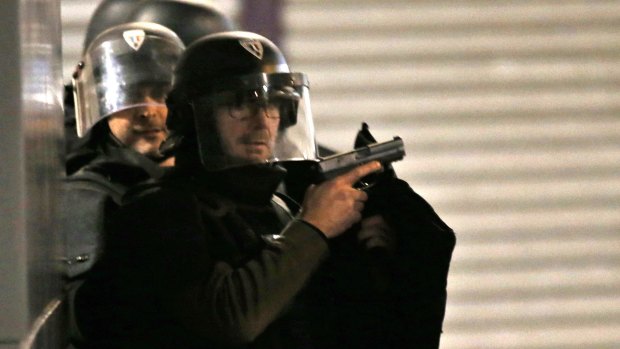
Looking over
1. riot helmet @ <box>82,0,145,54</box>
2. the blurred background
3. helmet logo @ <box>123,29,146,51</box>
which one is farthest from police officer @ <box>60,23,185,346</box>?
the blurred background

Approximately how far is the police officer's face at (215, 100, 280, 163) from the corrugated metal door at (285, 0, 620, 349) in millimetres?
2741

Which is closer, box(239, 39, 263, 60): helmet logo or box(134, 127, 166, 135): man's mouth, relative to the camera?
box(239, 39, 263, 60): helmet logo

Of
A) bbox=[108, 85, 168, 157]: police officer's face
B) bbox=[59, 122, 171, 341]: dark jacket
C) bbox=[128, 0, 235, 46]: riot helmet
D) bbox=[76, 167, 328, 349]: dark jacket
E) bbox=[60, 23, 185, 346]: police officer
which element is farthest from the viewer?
bbox=[128, 0, 235, 46]: riot helmet

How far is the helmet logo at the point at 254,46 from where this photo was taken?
329 cm

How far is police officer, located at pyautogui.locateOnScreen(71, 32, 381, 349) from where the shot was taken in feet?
9.84

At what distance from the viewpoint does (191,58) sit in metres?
3.32

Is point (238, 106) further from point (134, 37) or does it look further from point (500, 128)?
point (500, 128)

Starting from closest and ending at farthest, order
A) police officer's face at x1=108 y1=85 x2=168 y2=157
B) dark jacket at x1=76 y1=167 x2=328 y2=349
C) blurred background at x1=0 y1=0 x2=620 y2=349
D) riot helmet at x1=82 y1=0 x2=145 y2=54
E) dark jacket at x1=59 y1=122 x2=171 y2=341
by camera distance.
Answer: dark jacket at x1=76 y1=167 x2=328 y2=349, dark jacket at x1=59 y1=122 x2=171 y2=341, police officer's face at x1=108 y1=85 x2=168 y2=157, riot helmet at x1=82 y1=0 x2=145 y2=54, blurred background at x1=0 y1=0 x2=620 y2=349

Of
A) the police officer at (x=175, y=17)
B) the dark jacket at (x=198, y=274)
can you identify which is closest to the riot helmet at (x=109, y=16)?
the police officer at (x=175, y=17)

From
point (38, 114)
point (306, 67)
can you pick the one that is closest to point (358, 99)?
point (306, 67)

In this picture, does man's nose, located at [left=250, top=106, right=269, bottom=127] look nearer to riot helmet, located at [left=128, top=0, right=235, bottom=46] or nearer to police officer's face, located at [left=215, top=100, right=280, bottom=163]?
police officer's face, located at [left=215, top=100, right=280, bottom=163]

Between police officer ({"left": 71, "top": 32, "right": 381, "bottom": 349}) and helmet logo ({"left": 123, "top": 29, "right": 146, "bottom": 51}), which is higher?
helmet logo ({"left": 123, "top": 29, "right": 146, "bottom": 51})

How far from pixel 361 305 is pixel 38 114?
104cm

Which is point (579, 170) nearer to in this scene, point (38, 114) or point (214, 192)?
point (214, 192)
